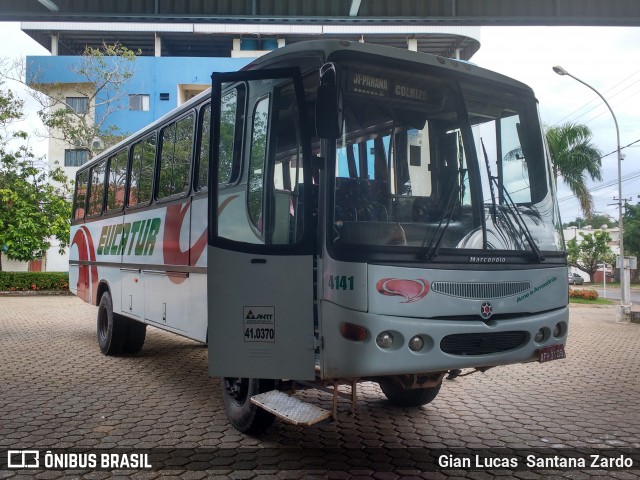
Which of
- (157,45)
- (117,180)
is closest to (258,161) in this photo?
(117,180)

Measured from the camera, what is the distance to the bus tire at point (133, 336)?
966 cm

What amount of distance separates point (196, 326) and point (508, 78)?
3.69 m

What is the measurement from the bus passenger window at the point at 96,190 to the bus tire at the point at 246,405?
5.76 metres

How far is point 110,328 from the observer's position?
9.54 metres

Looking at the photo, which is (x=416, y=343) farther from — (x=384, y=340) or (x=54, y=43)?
(x=54, y=43)

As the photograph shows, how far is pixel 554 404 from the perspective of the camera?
7.04 m

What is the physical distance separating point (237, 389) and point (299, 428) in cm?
75

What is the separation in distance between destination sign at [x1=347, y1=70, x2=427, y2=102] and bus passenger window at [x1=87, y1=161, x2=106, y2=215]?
6.83 meters

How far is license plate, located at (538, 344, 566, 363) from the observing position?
5.02 metres

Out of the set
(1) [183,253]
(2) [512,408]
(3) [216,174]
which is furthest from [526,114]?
(1) [183,253]

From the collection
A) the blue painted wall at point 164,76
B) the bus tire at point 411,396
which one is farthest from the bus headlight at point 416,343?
the blue painted wall at point 164,76

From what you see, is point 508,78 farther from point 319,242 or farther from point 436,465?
point 436,465

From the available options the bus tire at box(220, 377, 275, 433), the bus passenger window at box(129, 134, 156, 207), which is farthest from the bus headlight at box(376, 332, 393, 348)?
the bus passenger window at box(129, 134, 156, 207)

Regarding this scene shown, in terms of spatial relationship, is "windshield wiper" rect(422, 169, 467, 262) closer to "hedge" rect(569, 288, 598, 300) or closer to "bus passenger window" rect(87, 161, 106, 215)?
"bus passenger window" rect(87, 161, 106, 215)
